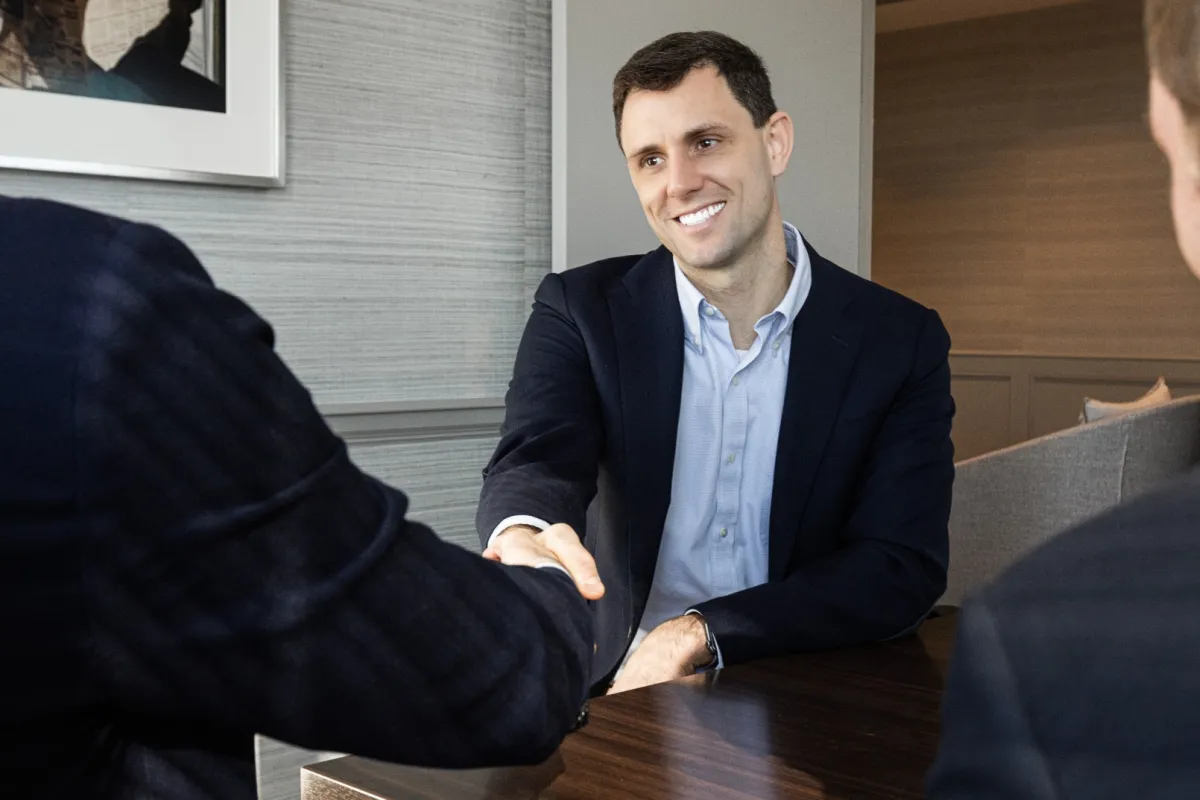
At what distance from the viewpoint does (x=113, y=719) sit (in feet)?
2.36

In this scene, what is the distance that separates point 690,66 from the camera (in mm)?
2463

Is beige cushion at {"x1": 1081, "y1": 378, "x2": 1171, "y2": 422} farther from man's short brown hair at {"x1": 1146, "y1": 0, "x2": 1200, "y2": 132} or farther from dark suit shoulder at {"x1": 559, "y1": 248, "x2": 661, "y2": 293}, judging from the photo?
man's short brown hair at {"x1": 1146, "y1": 0, "x2": 1200, "y2": 132}

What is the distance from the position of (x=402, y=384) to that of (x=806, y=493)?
112cm

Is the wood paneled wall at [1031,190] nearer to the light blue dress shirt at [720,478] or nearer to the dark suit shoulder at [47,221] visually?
the light blue dress shirt at [720,478]

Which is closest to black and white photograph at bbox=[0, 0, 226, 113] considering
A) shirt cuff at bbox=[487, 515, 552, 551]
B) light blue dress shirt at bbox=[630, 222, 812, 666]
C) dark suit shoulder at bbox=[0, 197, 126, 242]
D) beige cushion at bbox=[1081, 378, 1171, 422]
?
light blue dress shirt at bbox=[630, 222, 812, 666]

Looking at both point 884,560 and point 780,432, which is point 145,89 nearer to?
point 780,432

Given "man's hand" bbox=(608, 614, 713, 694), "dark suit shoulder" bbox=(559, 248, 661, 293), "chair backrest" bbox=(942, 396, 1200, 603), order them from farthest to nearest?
"chair backrest" bbox=(942, 396, 1200, 603) → "dark suit shoulder" bbox=(559, 248, 661, 293) → "man's hand" bbox=(608, 614, 713, 694)

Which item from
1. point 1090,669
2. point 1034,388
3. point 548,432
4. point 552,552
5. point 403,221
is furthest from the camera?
point 1034,388

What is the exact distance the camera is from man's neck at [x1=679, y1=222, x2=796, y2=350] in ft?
7.88

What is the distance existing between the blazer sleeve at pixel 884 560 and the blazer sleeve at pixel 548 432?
1.05ft

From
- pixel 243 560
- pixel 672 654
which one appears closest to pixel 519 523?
pixel 672 654

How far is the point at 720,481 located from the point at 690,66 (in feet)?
2.70

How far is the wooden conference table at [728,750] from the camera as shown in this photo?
1.14m

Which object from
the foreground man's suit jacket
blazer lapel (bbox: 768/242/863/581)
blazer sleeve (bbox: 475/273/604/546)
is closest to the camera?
the foreground man's suit jacket
